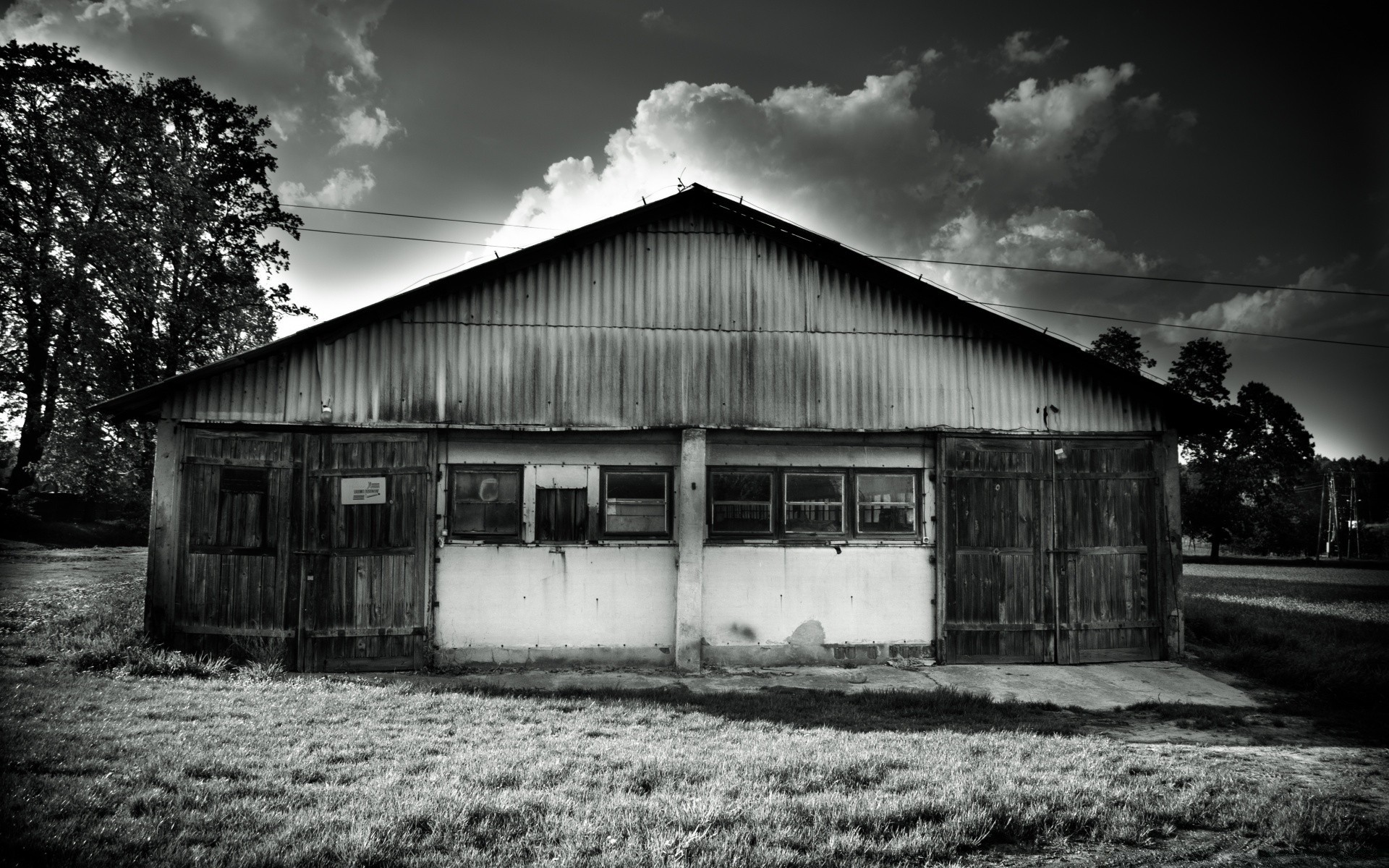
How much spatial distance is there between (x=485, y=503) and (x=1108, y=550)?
27.4ft

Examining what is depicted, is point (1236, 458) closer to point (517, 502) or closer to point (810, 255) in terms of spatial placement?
point (810, 255)

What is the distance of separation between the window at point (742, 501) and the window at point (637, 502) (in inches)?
26.0

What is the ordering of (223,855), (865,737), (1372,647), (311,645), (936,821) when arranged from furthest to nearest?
(1372,647)
(311,645)
(865,737)
(936,821)
(223,855)

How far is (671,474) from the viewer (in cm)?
1006

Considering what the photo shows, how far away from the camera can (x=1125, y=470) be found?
10.5m

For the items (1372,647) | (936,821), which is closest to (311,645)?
(936,821)

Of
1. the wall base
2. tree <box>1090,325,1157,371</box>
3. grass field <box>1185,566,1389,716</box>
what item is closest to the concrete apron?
the wall base

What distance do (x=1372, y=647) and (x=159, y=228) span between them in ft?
89.5

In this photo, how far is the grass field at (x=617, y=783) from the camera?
166 inches

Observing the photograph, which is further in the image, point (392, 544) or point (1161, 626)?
point (1161, 626)

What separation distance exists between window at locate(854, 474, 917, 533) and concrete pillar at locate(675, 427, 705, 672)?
221 centimetres

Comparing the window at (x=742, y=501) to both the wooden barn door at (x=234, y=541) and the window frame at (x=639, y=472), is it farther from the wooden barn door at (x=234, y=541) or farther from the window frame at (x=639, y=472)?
the wooden barn door at (x=234, y=541)

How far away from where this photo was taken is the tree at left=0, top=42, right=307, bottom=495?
20.0m

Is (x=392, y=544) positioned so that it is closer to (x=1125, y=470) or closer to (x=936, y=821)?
(x=936, y=821)
